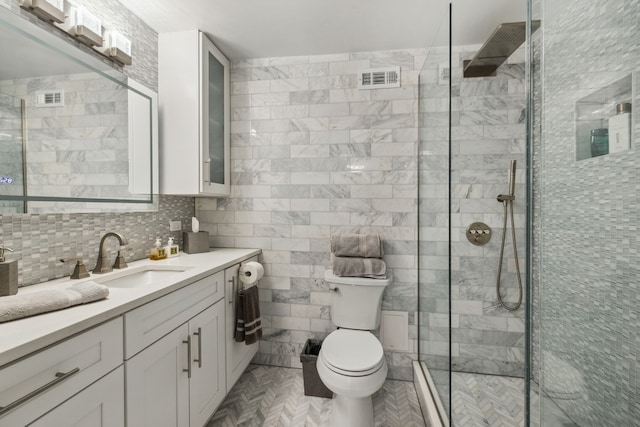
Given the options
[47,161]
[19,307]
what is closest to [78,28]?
[47,161]

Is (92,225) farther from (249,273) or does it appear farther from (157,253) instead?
(249,273)

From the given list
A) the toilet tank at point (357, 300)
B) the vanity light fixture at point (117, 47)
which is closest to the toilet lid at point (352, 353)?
the toilet tank at point (357, 300)

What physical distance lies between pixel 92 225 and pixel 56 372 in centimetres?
94

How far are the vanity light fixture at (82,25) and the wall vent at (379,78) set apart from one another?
1.63 meters

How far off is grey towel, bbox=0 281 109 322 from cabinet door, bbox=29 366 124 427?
0.85ft

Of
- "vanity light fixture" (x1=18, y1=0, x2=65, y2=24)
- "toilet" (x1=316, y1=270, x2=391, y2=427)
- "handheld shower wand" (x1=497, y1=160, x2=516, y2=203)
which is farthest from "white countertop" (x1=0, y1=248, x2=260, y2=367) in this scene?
"handheld shower wand" (x1=497, y1=160, x2=516, y2=203)

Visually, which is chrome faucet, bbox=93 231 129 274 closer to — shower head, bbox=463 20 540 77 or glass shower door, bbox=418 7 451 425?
glass shower door, bbox=418 7 451 425

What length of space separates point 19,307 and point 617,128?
63.2 inches

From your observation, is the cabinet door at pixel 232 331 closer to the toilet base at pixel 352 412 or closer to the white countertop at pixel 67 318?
the white countertop at pixel 67 318

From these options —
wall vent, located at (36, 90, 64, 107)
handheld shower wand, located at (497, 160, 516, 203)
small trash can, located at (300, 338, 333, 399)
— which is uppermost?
wall vent, located at (36, 90, 64, 107)

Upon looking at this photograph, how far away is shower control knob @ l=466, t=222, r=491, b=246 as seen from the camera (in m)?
1.42

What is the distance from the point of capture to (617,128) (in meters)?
0.60

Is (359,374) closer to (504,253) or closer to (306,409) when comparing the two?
(306,409)

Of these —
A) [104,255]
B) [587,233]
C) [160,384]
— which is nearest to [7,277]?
[104,255]
